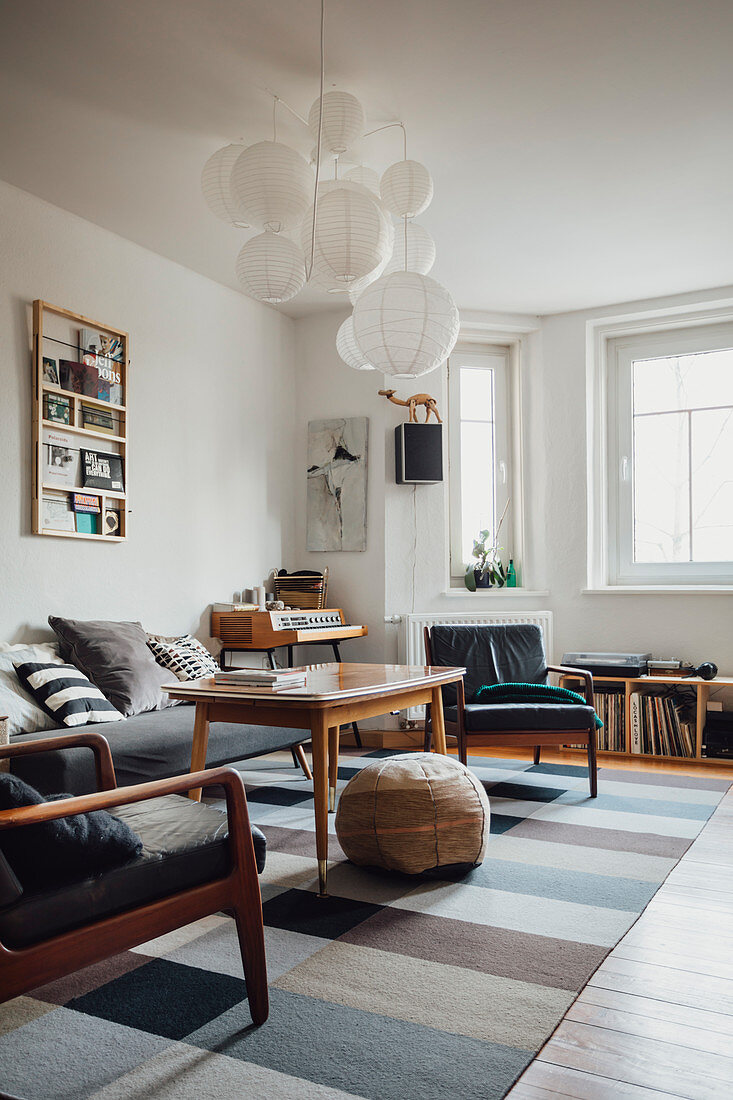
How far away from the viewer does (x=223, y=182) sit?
317 cm

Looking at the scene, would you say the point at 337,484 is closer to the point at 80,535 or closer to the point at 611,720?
the point at 80,535

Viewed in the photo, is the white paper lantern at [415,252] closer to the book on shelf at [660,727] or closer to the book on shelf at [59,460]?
the book on shelf at [59,460]

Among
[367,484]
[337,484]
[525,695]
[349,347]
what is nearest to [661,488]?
[367,484]

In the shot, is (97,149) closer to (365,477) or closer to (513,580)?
(365,477)

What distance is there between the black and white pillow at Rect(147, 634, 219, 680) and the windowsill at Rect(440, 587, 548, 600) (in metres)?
1.99

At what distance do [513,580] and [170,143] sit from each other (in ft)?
11.8

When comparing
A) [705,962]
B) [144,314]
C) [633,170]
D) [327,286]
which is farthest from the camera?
[144,314]

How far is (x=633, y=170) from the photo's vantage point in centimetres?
386

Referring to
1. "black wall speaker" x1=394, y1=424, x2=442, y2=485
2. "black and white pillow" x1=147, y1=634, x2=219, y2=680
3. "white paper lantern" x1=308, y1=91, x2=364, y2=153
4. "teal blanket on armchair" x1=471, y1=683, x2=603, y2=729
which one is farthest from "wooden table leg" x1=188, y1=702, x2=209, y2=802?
"black wall speaker" x1=394, y1=424, x2=442, y2=485

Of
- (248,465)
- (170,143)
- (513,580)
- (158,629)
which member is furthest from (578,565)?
(170,143)

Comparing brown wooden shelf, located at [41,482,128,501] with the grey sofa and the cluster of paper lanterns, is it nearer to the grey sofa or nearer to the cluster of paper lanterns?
the grey sofa

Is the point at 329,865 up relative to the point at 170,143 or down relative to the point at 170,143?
down

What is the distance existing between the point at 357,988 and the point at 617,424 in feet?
15.3

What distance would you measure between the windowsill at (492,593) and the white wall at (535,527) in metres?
0.01
